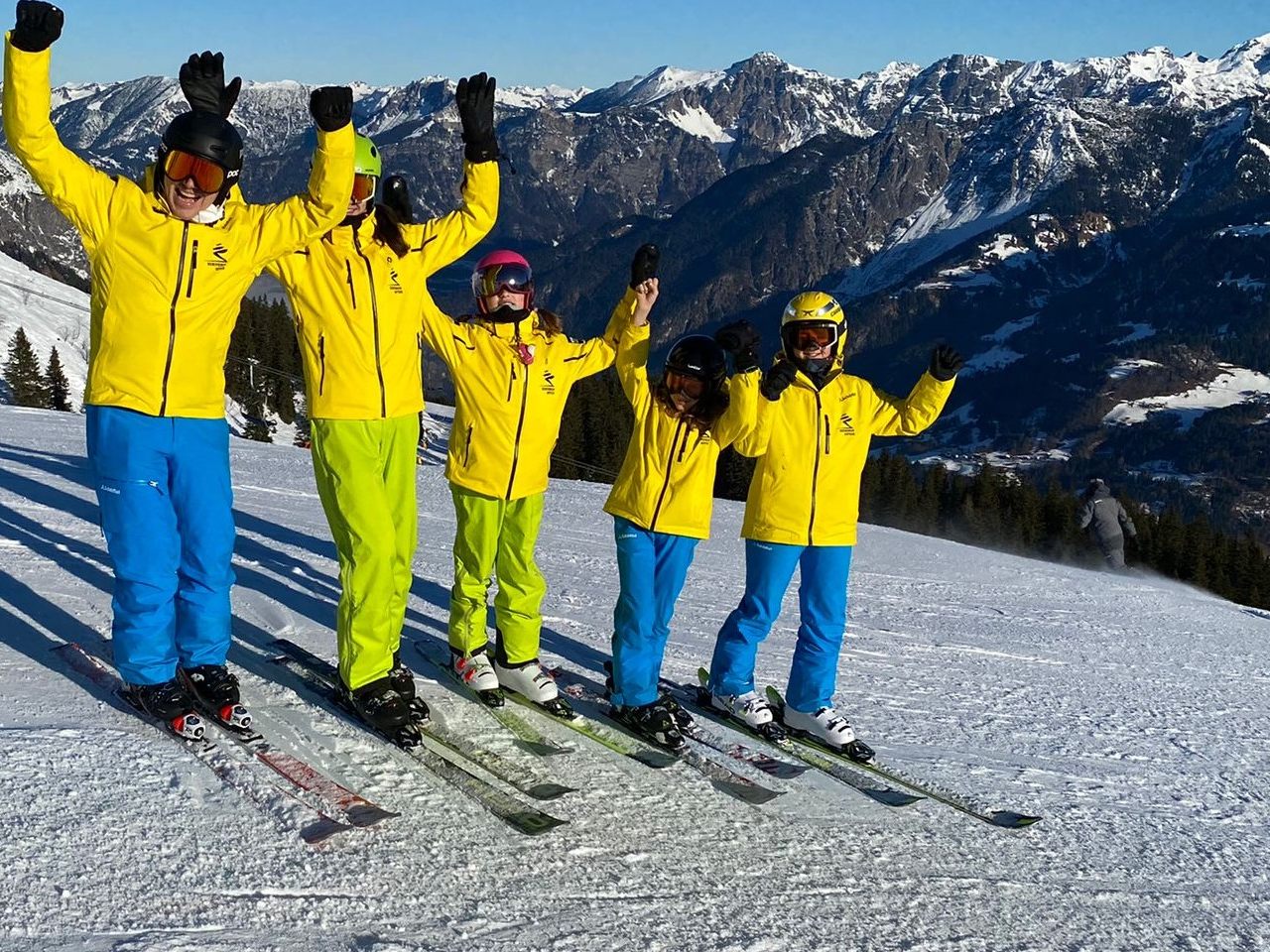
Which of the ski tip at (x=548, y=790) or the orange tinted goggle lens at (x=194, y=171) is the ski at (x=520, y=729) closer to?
the ski tip at (x=548, y=790)

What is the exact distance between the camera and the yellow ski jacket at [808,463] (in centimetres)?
554

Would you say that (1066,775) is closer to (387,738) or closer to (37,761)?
(387,738)

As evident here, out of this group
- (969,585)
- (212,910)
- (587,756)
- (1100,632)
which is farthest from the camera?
(969,585)

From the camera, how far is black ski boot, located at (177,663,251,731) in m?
4.36

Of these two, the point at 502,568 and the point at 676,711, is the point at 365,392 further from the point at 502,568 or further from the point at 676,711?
the point at 676,711

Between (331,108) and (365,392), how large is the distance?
113 cm

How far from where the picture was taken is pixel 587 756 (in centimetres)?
479

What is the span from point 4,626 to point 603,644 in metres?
3.37

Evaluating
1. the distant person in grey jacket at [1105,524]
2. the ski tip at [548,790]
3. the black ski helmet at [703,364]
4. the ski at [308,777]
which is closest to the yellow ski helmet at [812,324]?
the black ski helmet at [703,364]

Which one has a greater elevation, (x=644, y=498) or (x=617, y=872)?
(x=644, y=498)

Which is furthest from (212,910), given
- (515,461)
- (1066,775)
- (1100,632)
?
(1100,632)

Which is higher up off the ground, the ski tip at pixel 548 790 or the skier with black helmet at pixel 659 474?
the skier with black helmet at pixel 659 474

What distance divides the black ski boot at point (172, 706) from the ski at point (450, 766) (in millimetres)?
642

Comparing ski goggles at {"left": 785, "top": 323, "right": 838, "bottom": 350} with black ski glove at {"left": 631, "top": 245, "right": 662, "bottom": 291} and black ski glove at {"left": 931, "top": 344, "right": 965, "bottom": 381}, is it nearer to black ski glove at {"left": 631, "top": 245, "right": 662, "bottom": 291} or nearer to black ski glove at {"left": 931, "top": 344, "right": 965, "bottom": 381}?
black ski glove at {"left": 931, "top": 344, "right": 965, "bottom": 381}
